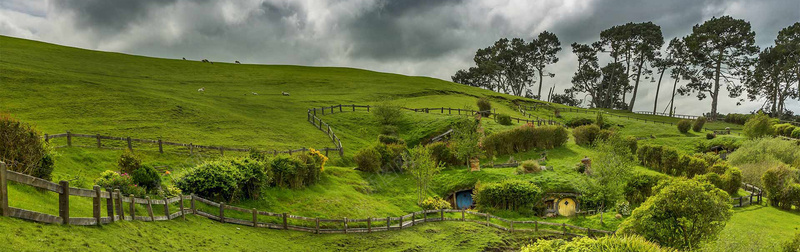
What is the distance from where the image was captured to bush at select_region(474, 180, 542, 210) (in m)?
34.5

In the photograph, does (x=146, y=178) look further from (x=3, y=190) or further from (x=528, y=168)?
(x=528, y=168)

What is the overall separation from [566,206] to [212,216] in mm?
28808

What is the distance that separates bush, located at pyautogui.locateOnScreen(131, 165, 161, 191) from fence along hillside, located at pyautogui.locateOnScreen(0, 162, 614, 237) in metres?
0.99

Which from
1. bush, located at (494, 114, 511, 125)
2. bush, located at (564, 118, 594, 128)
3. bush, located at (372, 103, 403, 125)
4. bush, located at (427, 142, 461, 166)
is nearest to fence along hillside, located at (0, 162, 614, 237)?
bush, located at (427, 142, 461, 166)

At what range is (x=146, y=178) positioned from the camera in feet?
59.6

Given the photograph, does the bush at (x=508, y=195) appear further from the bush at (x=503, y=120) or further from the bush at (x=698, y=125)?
the bush at (x=698, y=125)

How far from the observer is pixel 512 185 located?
3466 centimetres

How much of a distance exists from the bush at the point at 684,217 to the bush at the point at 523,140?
28.6 m

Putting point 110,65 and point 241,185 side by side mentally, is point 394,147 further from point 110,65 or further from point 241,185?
point 110,65

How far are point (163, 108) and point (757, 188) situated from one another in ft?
199

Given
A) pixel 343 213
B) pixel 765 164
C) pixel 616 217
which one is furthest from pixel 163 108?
pixel 765 164

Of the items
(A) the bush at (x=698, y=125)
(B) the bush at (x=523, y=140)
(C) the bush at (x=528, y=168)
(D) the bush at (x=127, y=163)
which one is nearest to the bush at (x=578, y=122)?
(A) the bush at (x=698, y=125)

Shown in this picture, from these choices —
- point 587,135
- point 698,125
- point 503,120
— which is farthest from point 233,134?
point 698,125

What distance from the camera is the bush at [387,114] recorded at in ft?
186
